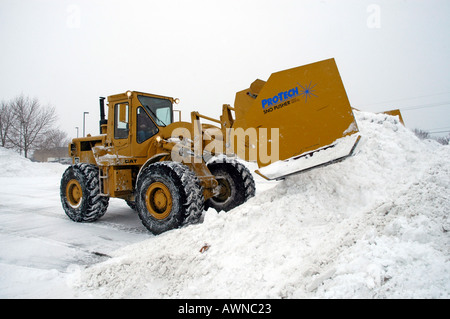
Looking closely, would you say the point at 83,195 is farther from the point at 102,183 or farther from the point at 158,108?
the point at 158,108

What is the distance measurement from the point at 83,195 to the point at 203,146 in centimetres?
276

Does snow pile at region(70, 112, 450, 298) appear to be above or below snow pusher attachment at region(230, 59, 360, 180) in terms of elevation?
below

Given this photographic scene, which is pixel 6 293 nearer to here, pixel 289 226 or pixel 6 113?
pixel 289 226

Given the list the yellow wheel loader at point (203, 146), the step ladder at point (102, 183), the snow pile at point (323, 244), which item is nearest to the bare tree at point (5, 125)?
the yellow wheel loader at point (203, 146)

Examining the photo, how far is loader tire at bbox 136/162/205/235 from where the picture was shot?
15.0 ft

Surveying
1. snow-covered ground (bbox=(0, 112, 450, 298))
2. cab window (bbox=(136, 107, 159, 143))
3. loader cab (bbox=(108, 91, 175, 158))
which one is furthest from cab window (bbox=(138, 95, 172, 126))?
snow-covered ground (bbox=(0, 112, 450, 298))

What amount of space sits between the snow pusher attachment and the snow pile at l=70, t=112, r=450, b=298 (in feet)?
1.16

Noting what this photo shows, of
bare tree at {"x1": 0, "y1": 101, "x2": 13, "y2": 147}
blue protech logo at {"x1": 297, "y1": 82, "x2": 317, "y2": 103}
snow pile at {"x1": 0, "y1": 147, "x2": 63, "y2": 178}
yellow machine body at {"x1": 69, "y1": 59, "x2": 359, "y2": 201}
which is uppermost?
bare tree at {"x1": 0, "y1": 101, "x2": 13, "y2": 147}

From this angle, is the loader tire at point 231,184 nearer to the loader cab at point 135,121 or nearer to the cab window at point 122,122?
the loader cab at point 135,121

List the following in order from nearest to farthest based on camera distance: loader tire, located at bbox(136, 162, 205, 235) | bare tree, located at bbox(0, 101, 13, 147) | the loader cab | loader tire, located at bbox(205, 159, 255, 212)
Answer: loader tire, located at bbox(136, 162, 205, 235)
the loader cab
loader tire, located at bbox(205, 159, 255, 212)
bare tree, located at bbox(0, 101, 13, 147)

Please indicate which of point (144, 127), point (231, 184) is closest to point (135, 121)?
point (144, 127)

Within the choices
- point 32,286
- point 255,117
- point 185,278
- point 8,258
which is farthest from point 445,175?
point 8,258

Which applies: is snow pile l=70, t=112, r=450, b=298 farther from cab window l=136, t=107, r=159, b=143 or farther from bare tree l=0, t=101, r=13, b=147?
bare tree l=0, t=101, r=13, b=147
